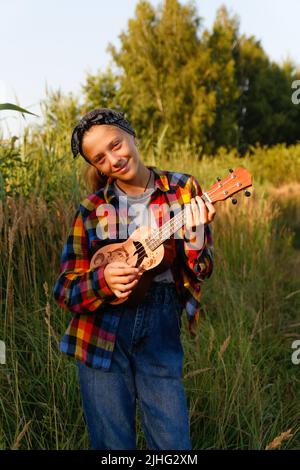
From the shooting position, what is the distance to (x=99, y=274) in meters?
1.60

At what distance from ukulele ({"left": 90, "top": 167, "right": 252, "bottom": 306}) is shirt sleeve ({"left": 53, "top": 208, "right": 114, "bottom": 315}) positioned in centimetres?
5

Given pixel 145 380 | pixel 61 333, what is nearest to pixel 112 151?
pixel 145 380

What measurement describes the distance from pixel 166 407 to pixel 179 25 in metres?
Answer: 19.9

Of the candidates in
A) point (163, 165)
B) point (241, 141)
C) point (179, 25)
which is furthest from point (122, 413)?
point (241, 141)

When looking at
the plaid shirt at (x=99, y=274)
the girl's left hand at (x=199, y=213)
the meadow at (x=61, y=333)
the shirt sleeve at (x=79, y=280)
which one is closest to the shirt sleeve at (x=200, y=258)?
the plaid shirt at (x=99, y=274)

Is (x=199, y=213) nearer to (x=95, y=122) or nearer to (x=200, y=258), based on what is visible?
(x=200, y=258)

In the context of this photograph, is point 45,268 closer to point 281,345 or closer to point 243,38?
point 281,345

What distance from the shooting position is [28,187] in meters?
3.81

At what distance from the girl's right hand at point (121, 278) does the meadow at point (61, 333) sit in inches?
18.3

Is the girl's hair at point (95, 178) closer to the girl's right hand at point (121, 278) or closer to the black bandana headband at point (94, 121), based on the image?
the black bandana headband at point (94, 121)

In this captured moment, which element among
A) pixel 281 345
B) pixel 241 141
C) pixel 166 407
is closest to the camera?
pixel 166 407

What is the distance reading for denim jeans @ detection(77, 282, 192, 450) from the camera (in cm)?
161

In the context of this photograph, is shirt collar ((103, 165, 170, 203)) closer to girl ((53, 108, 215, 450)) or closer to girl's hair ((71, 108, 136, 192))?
girl ((53, 108, 215, 450))
